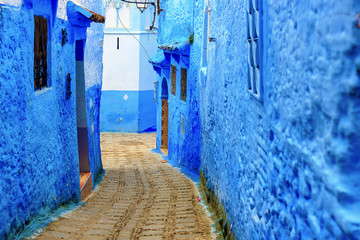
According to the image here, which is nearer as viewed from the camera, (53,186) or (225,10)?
(225,10)

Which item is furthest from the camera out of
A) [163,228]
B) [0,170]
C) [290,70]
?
[163,228]

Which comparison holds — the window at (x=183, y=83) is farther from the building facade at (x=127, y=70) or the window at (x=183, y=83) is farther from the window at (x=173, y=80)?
the building facade at (x=127, y=70)

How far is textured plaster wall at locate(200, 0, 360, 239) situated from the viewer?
7.23ft

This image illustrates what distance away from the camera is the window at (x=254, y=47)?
4182 mm

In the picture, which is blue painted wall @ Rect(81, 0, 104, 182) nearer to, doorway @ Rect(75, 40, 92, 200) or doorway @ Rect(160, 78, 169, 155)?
doorway @ Rect(75, 40, 92, 200)

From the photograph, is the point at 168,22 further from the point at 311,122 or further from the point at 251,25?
the point at 311,122

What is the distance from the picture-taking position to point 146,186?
1030cm

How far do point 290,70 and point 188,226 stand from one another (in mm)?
3746

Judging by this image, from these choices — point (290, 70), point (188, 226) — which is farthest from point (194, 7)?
point (290, 70)

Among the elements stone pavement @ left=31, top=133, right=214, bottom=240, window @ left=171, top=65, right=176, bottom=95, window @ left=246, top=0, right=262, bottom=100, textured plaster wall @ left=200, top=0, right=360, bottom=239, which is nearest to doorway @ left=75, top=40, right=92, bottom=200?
stone pavement @ left=31, top=133, right=214, bottom=240

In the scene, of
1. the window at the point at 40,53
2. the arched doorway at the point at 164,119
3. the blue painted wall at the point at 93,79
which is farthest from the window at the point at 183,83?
the window at the point at 40,53

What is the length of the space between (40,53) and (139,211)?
2.88 metres

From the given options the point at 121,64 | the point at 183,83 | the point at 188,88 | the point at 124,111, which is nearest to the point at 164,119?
the point at 183,83

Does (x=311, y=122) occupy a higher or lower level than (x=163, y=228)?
higher
